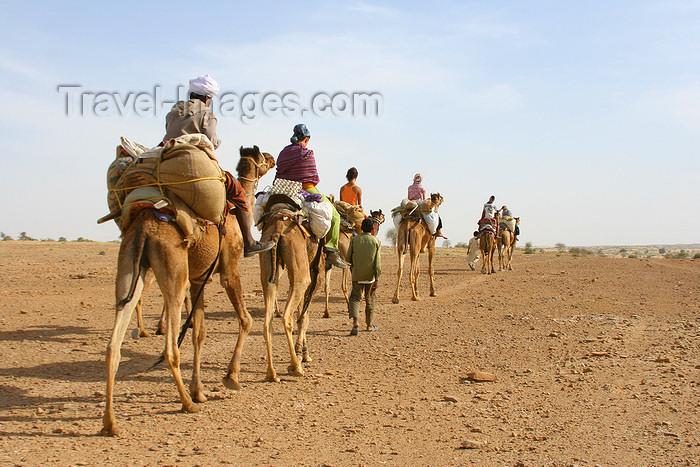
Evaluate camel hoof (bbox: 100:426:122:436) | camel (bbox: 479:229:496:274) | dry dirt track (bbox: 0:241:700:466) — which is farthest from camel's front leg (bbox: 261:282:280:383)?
camel (bbox: 479:229:496:274)

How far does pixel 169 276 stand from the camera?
5781mm

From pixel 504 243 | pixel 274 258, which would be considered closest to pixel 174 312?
pixel 274 258

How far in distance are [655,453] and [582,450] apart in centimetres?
57

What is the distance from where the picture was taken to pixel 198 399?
6.57 meters

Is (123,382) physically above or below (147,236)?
below

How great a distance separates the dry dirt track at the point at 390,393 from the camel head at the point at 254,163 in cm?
263

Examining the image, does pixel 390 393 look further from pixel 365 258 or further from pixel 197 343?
pixel 365 258

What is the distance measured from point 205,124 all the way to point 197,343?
2493 mm

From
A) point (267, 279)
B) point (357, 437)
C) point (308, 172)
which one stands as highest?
point (308, 172)

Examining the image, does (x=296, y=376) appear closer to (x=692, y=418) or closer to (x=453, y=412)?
(x=453, y=412)

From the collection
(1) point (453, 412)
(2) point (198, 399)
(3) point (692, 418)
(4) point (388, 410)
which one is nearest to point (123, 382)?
(2) point (198, 399)

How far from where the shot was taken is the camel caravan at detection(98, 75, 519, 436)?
576 cm

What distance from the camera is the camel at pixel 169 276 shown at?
5.44 metres

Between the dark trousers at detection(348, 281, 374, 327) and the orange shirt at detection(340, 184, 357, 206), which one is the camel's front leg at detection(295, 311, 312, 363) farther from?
the orange shirt at detection(340, 184, 357, 206)
